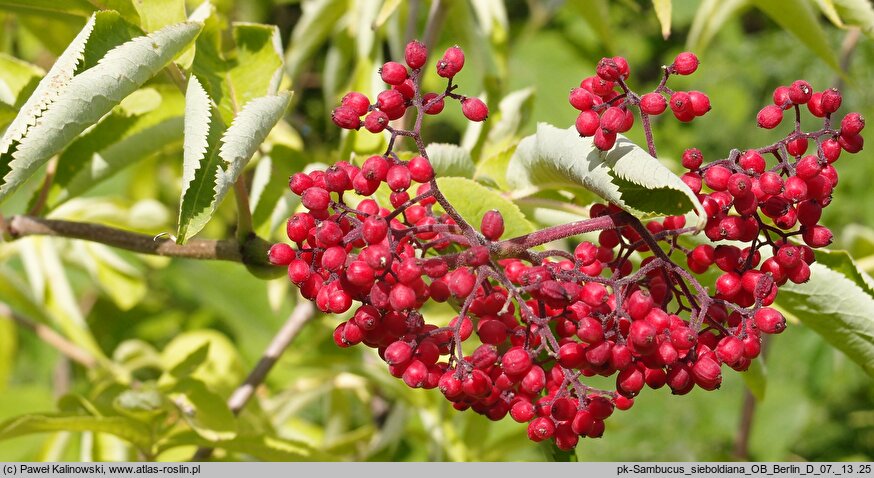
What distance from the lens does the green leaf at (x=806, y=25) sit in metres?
1.21

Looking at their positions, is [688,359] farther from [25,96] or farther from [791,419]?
[791,419]

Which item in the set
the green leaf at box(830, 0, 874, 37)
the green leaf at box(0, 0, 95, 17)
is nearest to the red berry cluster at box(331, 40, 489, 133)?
the green leaf at box(0, 0, 95, 17)

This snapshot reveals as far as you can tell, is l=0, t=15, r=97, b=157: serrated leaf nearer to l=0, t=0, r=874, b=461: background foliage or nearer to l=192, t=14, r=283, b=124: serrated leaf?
l=0, t=0, r=874, b=461: background foliage

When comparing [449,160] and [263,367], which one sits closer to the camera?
[449,160]

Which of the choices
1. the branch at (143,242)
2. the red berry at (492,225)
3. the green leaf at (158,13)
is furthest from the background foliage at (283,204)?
the red berry at (492,225)

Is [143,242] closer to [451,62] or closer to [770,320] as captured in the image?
[451,62]

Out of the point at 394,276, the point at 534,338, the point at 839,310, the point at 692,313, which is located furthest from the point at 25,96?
the point at 839,310

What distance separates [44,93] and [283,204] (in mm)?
449

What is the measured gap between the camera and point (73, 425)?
1074 mm

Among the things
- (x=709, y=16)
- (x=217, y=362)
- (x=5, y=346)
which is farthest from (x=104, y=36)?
(x=5, y=346)

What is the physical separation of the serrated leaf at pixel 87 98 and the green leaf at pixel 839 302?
681mm

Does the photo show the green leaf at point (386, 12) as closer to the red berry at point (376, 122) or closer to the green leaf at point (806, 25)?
the red berry at point (376, 122)

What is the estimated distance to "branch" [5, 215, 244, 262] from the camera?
40.0 inches

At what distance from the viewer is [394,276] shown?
756 mm
